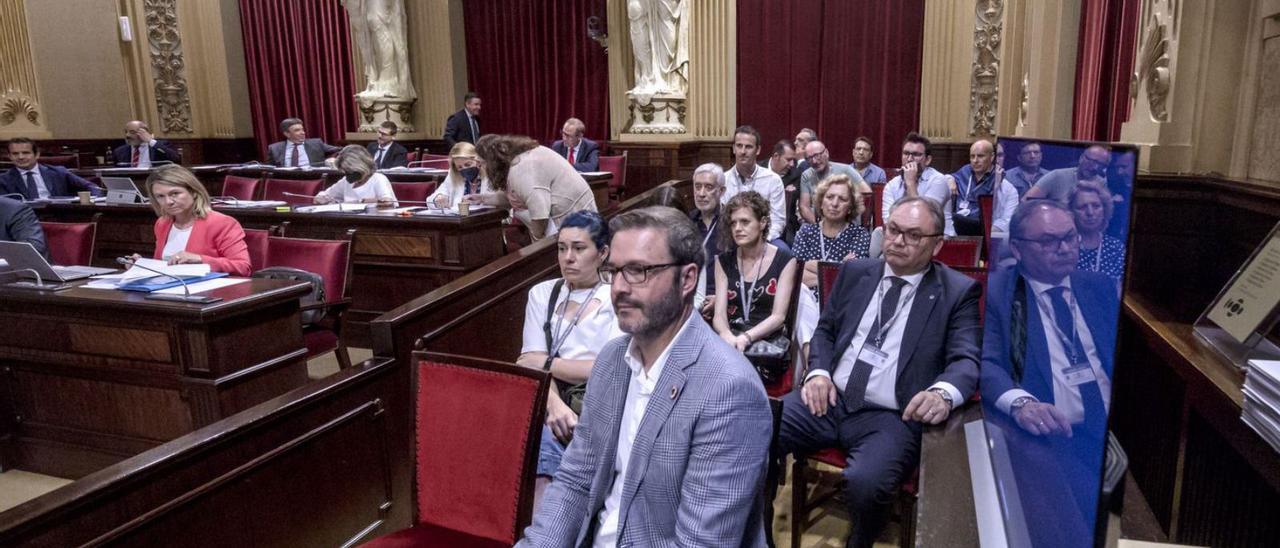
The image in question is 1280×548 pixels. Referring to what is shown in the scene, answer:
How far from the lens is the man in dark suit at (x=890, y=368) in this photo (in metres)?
2.21

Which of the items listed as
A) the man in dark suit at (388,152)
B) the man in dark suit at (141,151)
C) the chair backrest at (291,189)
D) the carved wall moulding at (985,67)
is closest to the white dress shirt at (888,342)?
the chair backrest at (291,189)

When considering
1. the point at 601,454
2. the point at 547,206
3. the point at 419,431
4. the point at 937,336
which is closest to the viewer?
the point at 601,454

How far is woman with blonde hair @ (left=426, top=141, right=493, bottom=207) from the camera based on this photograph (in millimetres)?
5434

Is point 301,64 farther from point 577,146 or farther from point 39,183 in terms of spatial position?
point 577,146

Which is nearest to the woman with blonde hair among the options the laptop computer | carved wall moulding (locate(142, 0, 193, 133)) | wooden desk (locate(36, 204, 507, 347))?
wooden desk (locate(36, 204, 507, 347))

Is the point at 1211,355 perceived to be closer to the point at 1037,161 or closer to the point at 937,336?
the point at 937,336

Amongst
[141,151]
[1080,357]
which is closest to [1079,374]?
[1080,357]

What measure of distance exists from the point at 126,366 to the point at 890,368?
290 centimetres

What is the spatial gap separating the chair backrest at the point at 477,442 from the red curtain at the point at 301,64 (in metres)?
9.19

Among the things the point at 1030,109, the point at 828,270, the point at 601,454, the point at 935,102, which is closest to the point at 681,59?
the point at 935,102

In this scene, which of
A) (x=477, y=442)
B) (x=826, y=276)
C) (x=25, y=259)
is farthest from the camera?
(x=25, y=259)

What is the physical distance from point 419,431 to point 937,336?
5.03ft

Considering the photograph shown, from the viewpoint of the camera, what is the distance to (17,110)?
9.28 meters

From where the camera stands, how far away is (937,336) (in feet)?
7.53
